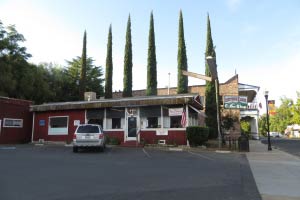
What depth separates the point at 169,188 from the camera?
8.00 meters

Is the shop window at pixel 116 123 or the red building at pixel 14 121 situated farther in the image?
the red building at pixel 14 121

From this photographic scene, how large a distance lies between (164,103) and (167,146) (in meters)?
3.08

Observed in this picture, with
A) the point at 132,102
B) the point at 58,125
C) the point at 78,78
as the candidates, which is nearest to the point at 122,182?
the point at 132,102

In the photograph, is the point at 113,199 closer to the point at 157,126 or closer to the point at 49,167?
the point at 49,167

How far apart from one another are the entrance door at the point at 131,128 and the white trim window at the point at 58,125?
18.6 ft

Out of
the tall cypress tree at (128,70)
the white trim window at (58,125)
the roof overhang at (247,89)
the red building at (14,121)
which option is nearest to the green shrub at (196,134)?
the white trim window at (58,125)

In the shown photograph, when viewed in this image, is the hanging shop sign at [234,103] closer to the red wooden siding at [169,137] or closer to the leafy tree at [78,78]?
the red wooden siding at [169,137]

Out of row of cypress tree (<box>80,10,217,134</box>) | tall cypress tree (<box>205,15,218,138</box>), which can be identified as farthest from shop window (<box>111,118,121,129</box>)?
row of cypress tree (<box>80,10,217,134</box>)

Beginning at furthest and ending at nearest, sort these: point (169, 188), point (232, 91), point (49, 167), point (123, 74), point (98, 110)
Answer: point (123, 74) < point (232, 91) < point (98, 110) < point (49, 167) < point (169, 188)

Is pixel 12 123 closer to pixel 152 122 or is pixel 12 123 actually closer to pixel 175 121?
pixel 152 122

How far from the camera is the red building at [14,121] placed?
2495cm

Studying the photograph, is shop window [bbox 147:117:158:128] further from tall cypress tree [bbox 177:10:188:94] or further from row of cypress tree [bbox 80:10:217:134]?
tall cypress tree [bbox 177:10:188:94]

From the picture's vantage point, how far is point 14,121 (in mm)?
25844

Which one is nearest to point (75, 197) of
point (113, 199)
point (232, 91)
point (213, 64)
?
point (113, 199)
